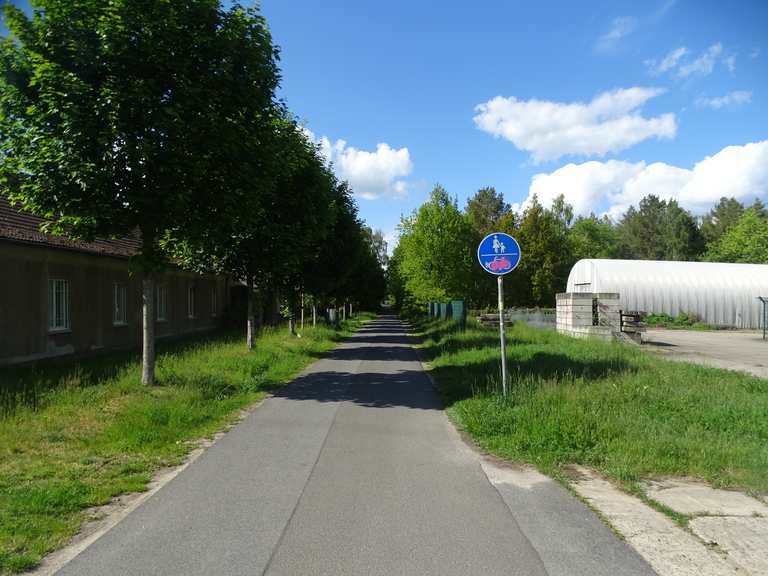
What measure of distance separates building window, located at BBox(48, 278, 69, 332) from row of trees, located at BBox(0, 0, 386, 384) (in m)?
6.02

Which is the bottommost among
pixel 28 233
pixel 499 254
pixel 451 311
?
pixel 451 311

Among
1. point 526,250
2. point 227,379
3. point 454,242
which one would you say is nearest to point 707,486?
point 227,379

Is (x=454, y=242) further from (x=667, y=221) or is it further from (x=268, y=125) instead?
(x=667, y=221)

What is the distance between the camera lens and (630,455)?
671cm

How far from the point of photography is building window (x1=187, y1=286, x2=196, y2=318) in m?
27.8

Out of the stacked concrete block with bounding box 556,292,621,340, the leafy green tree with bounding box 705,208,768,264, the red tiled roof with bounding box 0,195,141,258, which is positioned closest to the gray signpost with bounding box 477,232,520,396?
the red tiled roof with bounding box 0,195,141,258

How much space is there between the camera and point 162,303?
2464 centimetres

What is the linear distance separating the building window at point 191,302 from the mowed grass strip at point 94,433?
43.9ft

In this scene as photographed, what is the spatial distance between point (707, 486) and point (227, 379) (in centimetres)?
907

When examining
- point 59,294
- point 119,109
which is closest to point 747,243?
point 59,294

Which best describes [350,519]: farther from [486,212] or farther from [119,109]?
[486,212]

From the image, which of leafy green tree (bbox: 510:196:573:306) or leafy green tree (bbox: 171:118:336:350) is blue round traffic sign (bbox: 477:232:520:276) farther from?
leafy green tree (bbox: 510:196:573:306)

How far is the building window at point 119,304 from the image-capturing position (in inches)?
771

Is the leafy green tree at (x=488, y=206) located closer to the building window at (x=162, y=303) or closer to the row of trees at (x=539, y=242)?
the row of trees at (x=539, y=242)
